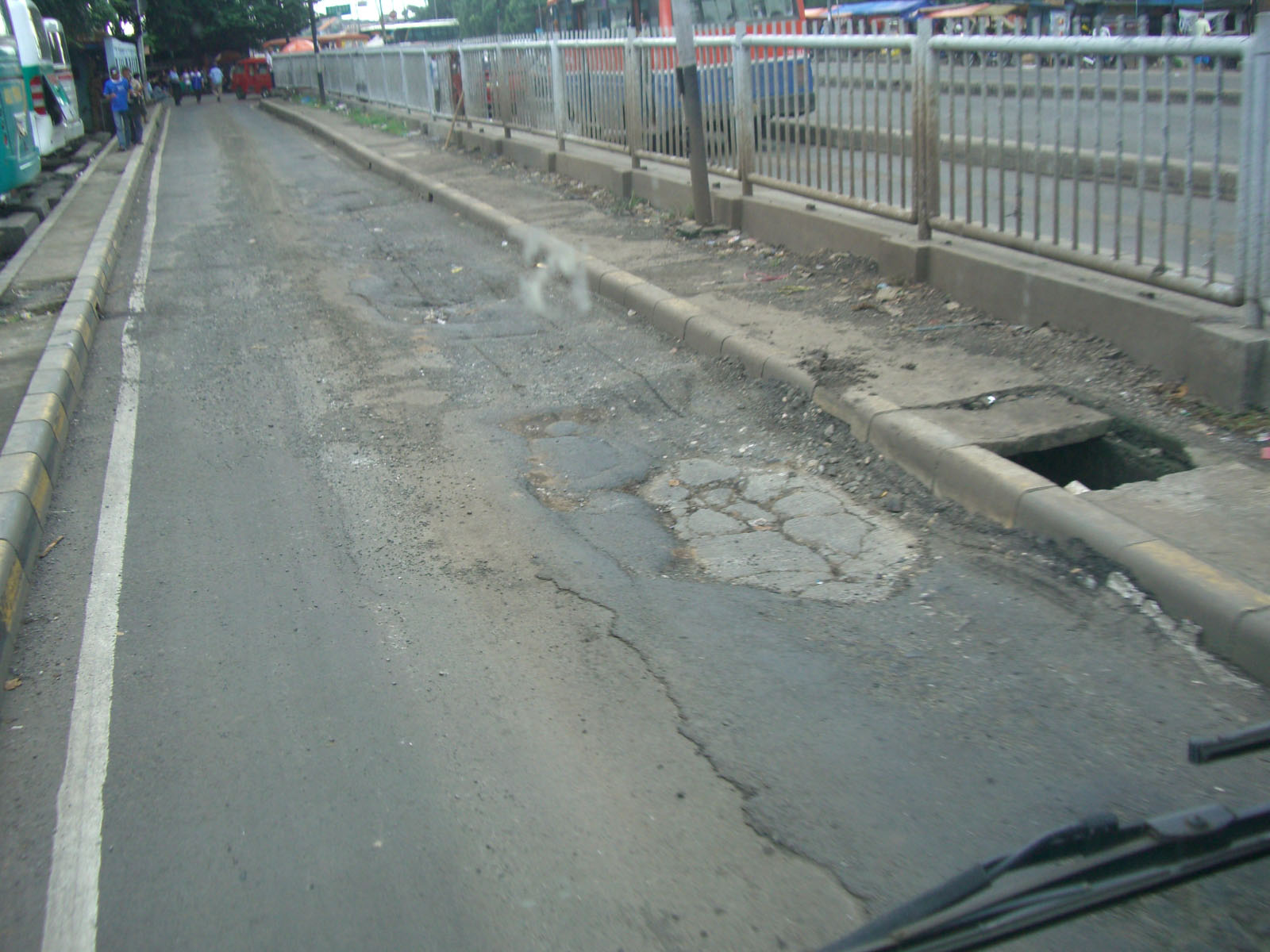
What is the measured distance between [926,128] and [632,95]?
5055mm

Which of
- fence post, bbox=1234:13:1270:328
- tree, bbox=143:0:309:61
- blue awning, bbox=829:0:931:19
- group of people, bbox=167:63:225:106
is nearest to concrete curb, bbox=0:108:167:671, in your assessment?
fence post, bbox=1234:13:1270:328

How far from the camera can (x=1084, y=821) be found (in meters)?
1.84

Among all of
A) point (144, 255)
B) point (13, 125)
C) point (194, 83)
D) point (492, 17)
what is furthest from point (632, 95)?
point (492, 17)

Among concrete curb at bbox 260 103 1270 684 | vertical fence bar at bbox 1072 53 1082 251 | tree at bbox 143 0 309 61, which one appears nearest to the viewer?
concrete curb at bbox 260 103 1270 684

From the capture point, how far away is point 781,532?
461cm

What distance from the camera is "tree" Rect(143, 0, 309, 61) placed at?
6316 cm

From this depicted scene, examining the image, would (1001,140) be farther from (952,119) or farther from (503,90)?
(503,90)

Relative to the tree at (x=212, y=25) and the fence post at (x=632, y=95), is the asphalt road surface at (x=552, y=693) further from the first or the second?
the tree at (x=212, y=25)

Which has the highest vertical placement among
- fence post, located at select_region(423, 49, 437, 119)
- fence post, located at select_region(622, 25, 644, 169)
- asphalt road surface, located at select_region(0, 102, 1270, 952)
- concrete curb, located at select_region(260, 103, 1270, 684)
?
fence post, located at select_region(423, 49, 437, 119)

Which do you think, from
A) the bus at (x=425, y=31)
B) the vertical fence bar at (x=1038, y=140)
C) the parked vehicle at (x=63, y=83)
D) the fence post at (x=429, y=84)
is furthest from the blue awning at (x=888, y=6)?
the bus at (x=425, y=31)

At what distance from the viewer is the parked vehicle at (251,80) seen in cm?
5356

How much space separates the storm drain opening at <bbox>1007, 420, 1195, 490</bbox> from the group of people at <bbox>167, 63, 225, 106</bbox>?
174ft

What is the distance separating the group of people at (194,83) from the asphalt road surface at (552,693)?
50933 millimetres

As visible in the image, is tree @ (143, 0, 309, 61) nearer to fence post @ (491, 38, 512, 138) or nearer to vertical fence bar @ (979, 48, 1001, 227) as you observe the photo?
fence post @ (491, 38, 512, 138)
